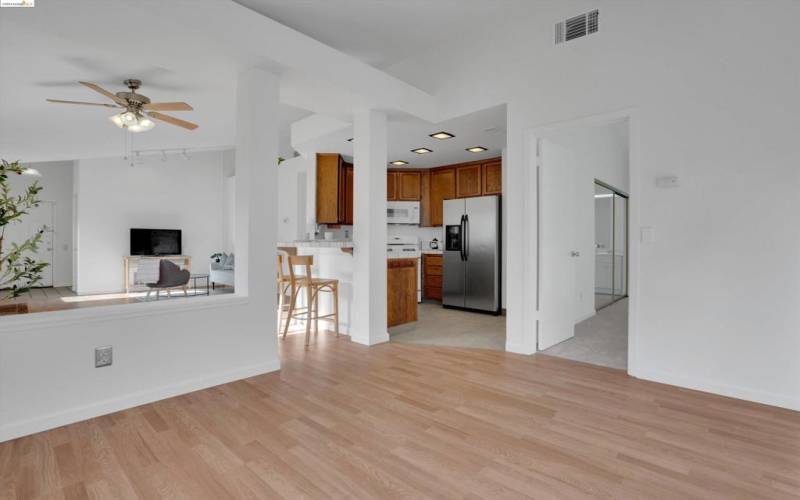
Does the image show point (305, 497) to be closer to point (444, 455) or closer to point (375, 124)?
point (444, 455)

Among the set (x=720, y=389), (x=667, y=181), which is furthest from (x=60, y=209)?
(x=720, y=389)

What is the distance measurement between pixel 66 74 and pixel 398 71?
11.3 feet

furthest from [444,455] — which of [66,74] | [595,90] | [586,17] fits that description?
[66,74]

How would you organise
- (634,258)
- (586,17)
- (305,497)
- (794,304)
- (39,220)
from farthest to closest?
(39,220), (586,17), (634,258), (794,304), (305,497)

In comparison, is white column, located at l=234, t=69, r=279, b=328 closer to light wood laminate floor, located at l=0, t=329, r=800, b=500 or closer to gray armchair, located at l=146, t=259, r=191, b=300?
light wood laminate floor, located at l=0, t=329, r=800, b=500

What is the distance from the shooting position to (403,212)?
7.56 metres

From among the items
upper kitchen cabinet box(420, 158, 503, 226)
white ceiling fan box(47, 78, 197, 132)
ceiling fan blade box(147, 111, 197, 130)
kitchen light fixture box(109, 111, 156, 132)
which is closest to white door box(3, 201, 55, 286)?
white ceiling fan box(47, 78, 197, 132)

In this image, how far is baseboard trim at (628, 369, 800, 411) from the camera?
260 cm

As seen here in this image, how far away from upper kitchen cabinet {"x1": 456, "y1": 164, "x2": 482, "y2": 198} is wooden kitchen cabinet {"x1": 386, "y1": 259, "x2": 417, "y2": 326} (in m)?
2.49

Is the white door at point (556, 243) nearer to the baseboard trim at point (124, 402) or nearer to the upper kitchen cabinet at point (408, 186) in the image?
the baseboard trim at point (124, 402)

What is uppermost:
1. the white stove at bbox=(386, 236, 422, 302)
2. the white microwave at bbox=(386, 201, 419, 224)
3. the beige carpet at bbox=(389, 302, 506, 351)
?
the white microwave at bbox=(386, 201, 419, 224)

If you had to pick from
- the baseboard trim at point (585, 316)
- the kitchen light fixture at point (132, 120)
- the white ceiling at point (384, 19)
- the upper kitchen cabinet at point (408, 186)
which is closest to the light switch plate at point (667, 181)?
the white ceiling at point (384, 19)

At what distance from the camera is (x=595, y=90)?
336cm

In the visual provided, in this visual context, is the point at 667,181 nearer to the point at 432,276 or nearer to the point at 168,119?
the point at 432,276
